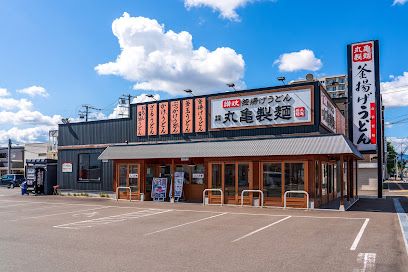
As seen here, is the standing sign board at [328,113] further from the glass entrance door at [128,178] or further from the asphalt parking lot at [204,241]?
the glass entrance door at [128,178]

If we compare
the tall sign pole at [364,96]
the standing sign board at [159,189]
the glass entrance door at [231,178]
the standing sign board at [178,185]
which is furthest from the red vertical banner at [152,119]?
the tall sign pole at [364,96]

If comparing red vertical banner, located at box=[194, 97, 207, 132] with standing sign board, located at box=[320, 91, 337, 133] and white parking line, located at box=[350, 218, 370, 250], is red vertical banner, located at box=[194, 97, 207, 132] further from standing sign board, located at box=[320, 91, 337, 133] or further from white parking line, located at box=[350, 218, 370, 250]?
white parking line, located at box=[350, 218, 370, 250]

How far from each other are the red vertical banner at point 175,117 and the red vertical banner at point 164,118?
29cm

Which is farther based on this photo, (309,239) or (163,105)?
(163,105)

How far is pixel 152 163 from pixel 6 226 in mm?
10437

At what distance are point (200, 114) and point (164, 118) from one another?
96.1 inches

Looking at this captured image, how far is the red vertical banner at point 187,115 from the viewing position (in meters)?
21.7

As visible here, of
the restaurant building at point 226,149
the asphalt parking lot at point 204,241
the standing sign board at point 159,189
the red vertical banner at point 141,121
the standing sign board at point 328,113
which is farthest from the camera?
the red vertical banner at point 141,121

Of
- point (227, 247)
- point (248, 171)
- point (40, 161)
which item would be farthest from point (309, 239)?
point (40, 161)

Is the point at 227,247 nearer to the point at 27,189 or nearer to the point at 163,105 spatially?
the point at 163,105

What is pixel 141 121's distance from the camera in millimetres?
23547

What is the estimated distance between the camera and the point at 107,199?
23266 millimetres

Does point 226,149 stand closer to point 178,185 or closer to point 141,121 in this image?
point 178,185

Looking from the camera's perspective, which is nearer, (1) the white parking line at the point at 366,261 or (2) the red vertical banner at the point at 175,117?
(1) the white parking line at the point at 366,261
